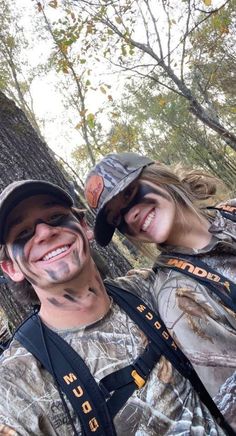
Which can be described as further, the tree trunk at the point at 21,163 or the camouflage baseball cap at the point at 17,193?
the tree trunk at the point at 21,163

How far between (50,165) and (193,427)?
225 cm

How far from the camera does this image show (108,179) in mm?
2361

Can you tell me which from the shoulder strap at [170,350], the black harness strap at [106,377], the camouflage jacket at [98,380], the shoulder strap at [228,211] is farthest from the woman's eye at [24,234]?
the shoulder strap at [228,211]

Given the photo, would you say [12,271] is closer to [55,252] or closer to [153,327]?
[55,252]

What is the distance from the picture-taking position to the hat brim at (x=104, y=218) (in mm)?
2312

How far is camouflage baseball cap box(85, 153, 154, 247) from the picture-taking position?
91.8 inches

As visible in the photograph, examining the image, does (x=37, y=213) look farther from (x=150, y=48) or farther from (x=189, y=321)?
(x=150, y=48)

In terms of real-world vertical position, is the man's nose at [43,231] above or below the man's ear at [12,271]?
above

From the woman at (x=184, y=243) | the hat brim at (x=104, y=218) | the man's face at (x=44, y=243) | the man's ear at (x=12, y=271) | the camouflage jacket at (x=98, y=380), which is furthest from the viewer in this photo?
the hat brim at (x=104, y=218)

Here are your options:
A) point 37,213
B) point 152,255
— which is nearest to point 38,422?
point 37,213

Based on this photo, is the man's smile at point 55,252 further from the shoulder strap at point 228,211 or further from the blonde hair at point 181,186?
the shoulder strap at point 228,211

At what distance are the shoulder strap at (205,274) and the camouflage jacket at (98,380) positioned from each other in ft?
1.35

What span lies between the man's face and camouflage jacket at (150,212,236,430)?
0.49m

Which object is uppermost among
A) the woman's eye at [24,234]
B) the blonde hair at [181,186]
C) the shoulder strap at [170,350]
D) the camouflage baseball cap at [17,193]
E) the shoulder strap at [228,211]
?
the camouflage baseball cap at [17,193]
